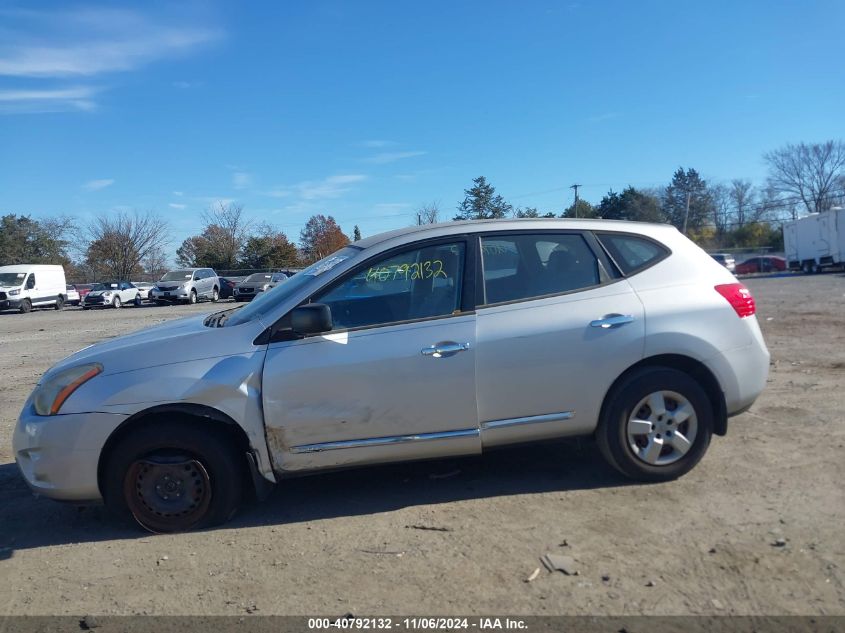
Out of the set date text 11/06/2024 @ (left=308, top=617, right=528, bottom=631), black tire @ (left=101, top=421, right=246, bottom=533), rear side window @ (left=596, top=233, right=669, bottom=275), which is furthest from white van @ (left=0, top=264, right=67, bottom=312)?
date text 11/06/2024 @ (left=308, top=617, right=528, bottom=631)

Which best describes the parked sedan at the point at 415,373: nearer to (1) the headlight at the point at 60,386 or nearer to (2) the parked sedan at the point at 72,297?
(1) the headlight at the point at 60,386

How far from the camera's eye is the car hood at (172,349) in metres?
4.14

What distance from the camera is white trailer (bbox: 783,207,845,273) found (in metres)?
38.4

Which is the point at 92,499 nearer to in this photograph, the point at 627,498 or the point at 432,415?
the point at 432,415

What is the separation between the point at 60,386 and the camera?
164 inches

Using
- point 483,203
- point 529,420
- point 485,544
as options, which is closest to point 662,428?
point 529,420

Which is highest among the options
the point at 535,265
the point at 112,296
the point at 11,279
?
the point at 11,279

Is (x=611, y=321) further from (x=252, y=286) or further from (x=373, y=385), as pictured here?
(x=252, y=286)

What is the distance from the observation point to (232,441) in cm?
423

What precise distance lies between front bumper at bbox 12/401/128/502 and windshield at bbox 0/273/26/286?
3400 cm

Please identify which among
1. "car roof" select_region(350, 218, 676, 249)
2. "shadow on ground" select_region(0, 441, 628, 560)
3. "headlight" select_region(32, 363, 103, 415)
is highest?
"car roof" select_region(350, 218, 676, 249)

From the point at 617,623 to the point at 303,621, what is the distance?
141cm

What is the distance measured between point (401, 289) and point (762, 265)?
5222 centimetres

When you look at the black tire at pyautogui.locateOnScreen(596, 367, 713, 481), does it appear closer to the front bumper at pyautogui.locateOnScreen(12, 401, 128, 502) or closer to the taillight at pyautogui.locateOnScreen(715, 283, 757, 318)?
the taillight at pyautogui.locateOnScreen(715, 283, 757, 318)
